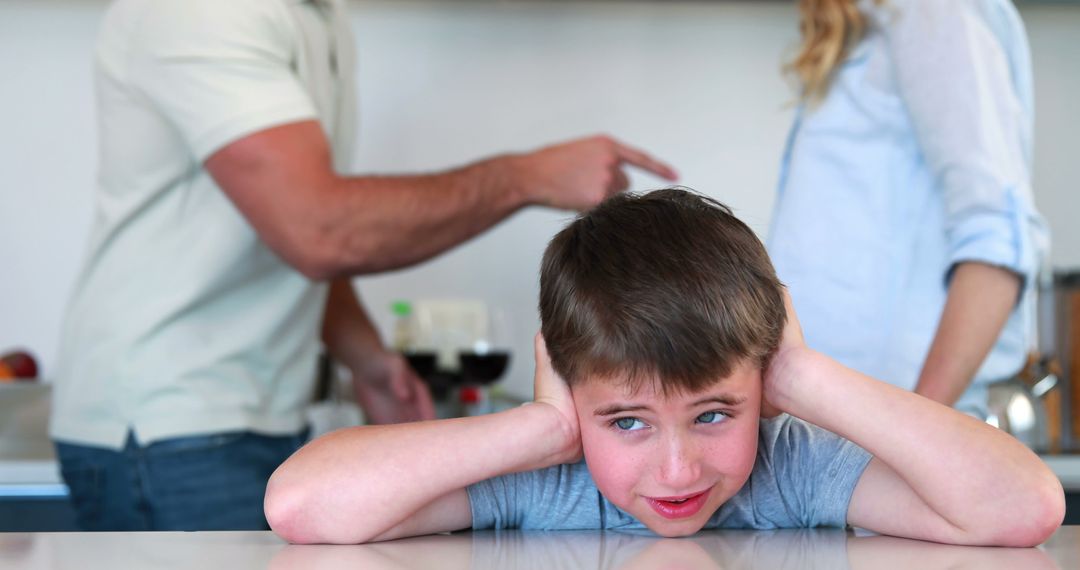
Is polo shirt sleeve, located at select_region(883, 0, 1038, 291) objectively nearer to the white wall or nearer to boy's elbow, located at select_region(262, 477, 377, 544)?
boy's elbow, located at select_region(262, 477, 377, 544)

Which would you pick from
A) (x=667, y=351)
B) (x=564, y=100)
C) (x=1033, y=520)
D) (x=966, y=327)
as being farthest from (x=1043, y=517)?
(x=564, y=100)

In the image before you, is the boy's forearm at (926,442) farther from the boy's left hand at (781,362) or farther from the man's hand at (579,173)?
the man's hand at (579,173)

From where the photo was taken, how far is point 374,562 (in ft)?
2.30

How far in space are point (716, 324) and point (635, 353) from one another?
60mm

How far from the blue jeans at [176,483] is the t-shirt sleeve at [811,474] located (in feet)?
2.32

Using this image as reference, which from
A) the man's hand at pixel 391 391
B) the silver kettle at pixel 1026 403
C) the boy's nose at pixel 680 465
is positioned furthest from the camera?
the silver kettle at pixel 1026 403

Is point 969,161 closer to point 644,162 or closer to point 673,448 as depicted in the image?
point 644,162

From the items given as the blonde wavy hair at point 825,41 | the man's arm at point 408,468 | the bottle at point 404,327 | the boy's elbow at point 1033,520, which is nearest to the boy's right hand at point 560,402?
the man's arm at point 408,468

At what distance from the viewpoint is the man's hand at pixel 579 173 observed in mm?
1348

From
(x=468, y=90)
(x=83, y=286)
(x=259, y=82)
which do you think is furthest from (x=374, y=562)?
(x=468, y=90)

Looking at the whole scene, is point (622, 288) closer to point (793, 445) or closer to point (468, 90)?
point (793, 445)

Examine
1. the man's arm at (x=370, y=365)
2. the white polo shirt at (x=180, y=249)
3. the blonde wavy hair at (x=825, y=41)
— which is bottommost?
the man's arm at (x=370, y=365)

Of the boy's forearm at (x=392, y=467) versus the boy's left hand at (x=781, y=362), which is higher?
the boy's left hand at (x=781, y=362)

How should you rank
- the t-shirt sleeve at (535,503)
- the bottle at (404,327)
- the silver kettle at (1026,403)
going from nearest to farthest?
the t-shirt sleeve at (535,503) < the silver kettle at (1026,403) < the bottle at (404,327)
